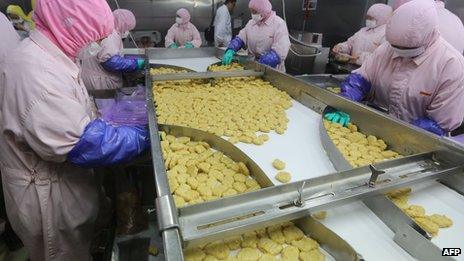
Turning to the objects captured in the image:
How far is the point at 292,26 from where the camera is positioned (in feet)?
22.5

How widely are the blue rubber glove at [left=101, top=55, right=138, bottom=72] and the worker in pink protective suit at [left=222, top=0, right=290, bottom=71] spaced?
1.13 m

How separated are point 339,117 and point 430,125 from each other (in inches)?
22.5

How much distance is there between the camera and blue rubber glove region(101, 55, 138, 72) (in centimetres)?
303

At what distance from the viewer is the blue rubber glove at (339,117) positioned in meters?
1.89

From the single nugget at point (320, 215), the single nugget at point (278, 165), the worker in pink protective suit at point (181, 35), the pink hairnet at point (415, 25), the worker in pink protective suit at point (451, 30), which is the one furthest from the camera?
the worker in pink protective suit at point (181, 35)

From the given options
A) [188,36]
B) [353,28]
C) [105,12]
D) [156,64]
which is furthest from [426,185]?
[188,36]

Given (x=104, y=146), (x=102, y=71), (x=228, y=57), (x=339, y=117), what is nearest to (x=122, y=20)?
(x=102, y=71)

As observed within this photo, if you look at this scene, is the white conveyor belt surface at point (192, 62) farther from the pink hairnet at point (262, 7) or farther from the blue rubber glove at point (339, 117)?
the blue rubber glove at point (339, 117)

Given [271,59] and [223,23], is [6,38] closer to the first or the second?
[271,59]

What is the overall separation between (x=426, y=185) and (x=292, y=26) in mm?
6194

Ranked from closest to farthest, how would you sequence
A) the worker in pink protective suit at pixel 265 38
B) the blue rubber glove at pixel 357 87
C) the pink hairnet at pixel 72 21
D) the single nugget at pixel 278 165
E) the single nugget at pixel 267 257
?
the single nugget at pixel 267 257, the pink hairnet at pixel 72 21, the single nugget at pixel 278 165, the blue rubber glove at pixel 357 87, the worker in pink protective suit at pixel 265 38

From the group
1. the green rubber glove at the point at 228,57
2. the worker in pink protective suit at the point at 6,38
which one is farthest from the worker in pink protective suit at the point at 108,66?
the green rubber glove at the point at 228,57

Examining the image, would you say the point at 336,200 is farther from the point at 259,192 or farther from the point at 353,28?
the point at 353,28

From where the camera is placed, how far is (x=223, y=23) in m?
6.07
